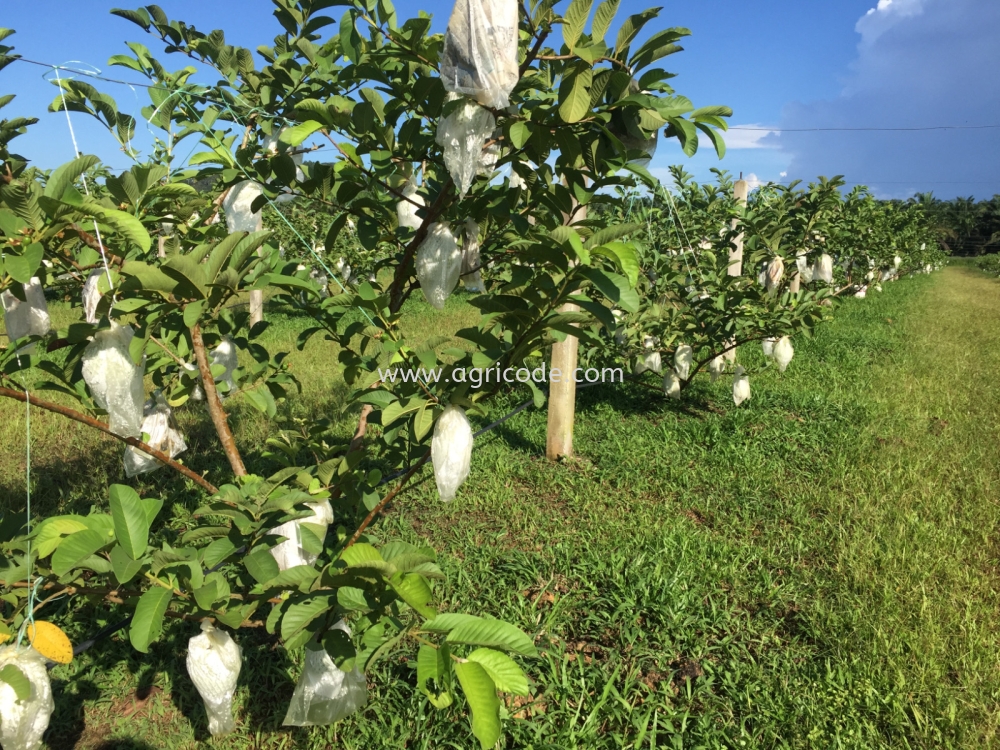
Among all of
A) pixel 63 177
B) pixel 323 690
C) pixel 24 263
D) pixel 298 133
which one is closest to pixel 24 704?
pixel 323 690

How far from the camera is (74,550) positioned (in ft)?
2.84

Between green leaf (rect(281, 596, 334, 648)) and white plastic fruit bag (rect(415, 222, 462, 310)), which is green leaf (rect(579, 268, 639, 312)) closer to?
white plastic fruit bag (rect(415, 222, 462, 310))

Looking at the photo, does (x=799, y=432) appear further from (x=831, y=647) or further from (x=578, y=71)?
(x=578, y=71)

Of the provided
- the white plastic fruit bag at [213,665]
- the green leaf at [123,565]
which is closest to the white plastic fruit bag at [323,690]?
the white plastic fruit bag at [213,665]

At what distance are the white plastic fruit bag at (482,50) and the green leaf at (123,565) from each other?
2.59 ft

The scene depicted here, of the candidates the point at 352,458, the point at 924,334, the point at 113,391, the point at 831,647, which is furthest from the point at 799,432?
the point at 924,334

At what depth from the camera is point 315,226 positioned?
839 cm

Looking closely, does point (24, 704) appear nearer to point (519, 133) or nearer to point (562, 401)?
point (519, 133)

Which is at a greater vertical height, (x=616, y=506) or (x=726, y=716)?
(x=616, y=506)

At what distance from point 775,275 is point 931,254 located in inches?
699

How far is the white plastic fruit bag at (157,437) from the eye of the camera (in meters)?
1.69

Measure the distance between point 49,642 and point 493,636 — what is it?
0.61 meters

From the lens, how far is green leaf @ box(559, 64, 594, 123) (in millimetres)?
889

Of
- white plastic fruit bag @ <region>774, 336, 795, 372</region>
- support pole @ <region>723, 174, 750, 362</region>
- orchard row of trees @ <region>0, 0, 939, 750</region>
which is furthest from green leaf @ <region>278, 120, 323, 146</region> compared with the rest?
support pole @ <region>723, 174, 750, 362</region>
